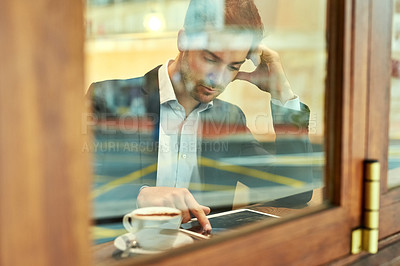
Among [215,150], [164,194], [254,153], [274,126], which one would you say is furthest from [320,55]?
[215,150]

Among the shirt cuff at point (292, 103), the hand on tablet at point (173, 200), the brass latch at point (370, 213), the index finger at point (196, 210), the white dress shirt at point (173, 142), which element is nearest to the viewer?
the brass latch at point (370, 213)

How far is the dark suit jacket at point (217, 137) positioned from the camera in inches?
46.9

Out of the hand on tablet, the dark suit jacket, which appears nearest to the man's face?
the dark suit jacket

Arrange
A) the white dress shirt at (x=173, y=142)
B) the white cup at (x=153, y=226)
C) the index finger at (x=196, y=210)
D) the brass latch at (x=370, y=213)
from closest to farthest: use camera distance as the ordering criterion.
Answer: the white cup at (x=153, y=226)
the brass latch at (x=370, y=213)
the index finger at (x=196, y=210)
the white dress shirt at (x=173, y=142)

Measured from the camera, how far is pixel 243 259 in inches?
19.0

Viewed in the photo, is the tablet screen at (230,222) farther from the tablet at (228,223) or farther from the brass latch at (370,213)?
the brass latch at (370,213)

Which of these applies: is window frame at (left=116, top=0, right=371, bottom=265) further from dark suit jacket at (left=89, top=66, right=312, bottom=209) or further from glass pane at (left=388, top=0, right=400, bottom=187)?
dark suit jacket at (left=89, top=66, right=312, bottom=209)

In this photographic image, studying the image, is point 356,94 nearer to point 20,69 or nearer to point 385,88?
point 385,88

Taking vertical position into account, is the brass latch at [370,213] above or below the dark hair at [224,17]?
below

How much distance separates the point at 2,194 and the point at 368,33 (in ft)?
1.86

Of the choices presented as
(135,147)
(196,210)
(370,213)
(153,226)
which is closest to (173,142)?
(135,147)

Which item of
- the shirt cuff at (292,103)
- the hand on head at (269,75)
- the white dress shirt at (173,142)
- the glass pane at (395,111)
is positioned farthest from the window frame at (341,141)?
the white dress shirt at (173,142)

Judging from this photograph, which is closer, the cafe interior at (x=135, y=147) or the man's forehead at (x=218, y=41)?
the cafe interior at (x=135, y=147)

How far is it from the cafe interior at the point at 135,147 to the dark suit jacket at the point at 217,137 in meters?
0.01
